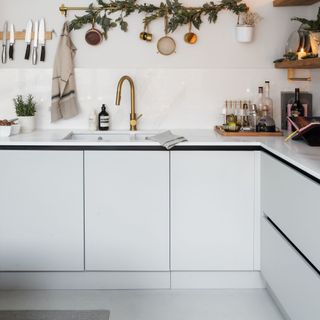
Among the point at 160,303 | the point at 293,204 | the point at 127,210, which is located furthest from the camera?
the point at 127,210

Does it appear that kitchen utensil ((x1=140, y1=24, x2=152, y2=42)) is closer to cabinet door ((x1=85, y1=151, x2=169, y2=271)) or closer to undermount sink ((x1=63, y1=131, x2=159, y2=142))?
undermount sink ((x1=63, y1=131, x2=159, y2=142))

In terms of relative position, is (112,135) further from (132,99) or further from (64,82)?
(64,82)

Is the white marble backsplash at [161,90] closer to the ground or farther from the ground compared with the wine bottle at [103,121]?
farther from the ground

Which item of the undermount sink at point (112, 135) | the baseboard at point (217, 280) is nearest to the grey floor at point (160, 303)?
the baseboard at point (217, 280)

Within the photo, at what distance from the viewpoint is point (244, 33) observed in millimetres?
3793

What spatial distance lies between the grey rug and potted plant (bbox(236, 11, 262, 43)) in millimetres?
2008

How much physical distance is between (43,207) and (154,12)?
156 centimetres

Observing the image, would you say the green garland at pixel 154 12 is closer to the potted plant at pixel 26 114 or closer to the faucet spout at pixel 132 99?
the faucet spout at pixel 132 99

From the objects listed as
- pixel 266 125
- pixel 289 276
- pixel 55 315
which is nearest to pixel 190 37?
pixel 266 125

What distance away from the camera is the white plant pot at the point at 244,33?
3.79m

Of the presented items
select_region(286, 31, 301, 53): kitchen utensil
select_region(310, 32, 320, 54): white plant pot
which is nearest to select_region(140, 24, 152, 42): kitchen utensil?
select_region(286, 31, 301, 53): kitchen utensil

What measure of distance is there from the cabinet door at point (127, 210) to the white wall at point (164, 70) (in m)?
0.79

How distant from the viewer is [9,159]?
321cm

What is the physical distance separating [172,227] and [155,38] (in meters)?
1.38
